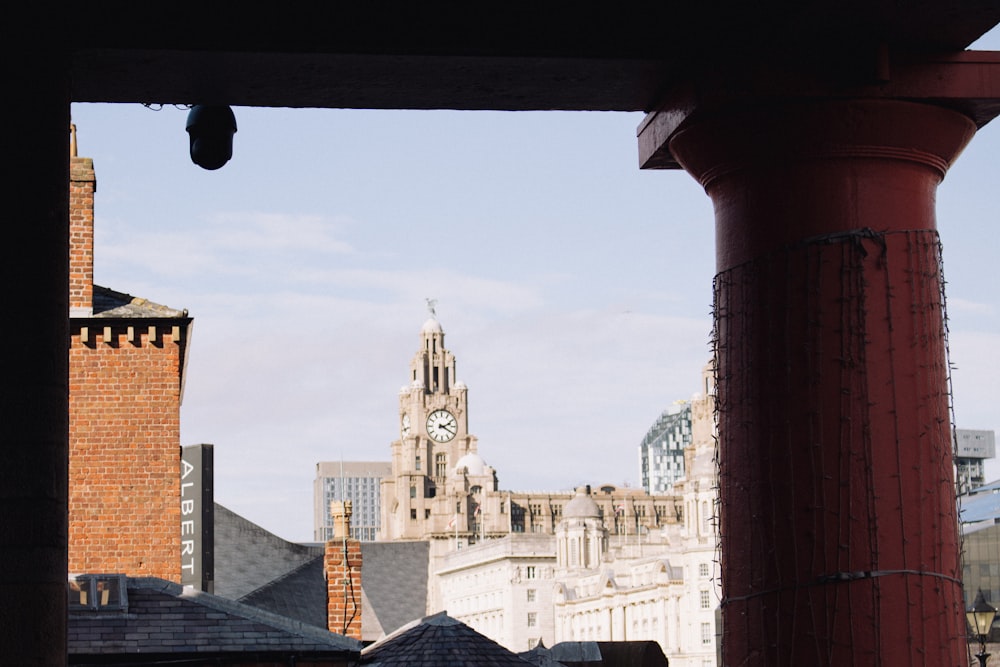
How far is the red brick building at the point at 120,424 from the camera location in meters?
22.2

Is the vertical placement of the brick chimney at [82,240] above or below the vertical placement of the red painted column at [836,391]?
above

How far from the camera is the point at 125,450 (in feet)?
74.4

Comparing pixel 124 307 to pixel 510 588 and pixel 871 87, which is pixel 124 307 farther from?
pixel 510 588

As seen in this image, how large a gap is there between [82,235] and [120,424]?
278 cm

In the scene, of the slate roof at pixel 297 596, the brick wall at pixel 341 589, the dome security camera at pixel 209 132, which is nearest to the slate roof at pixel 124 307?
the brick wall at pixel 341 589

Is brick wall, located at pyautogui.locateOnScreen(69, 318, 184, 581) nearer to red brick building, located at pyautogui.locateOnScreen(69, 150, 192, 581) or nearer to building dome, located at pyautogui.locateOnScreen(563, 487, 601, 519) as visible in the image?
red brick building, located at pyautogui.locateOnScreen(69, 150, 192, 581)

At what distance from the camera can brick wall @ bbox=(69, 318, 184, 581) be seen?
2222cm

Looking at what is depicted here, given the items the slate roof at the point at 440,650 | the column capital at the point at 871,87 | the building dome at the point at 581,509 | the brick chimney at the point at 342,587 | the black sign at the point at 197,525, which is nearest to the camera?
the column capital at the point at 871,87

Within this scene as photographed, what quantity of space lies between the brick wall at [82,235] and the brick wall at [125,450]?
1.49 feet

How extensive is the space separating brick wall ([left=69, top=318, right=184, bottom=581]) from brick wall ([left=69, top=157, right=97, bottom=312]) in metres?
0.46

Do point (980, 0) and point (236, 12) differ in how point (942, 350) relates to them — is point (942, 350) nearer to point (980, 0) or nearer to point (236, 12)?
point (980, 0)

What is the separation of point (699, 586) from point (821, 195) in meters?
120

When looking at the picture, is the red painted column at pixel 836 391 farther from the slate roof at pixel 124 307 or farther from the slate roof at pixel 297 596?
the slate roof at pixel 297 596

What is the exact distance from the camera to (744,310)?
477cm
